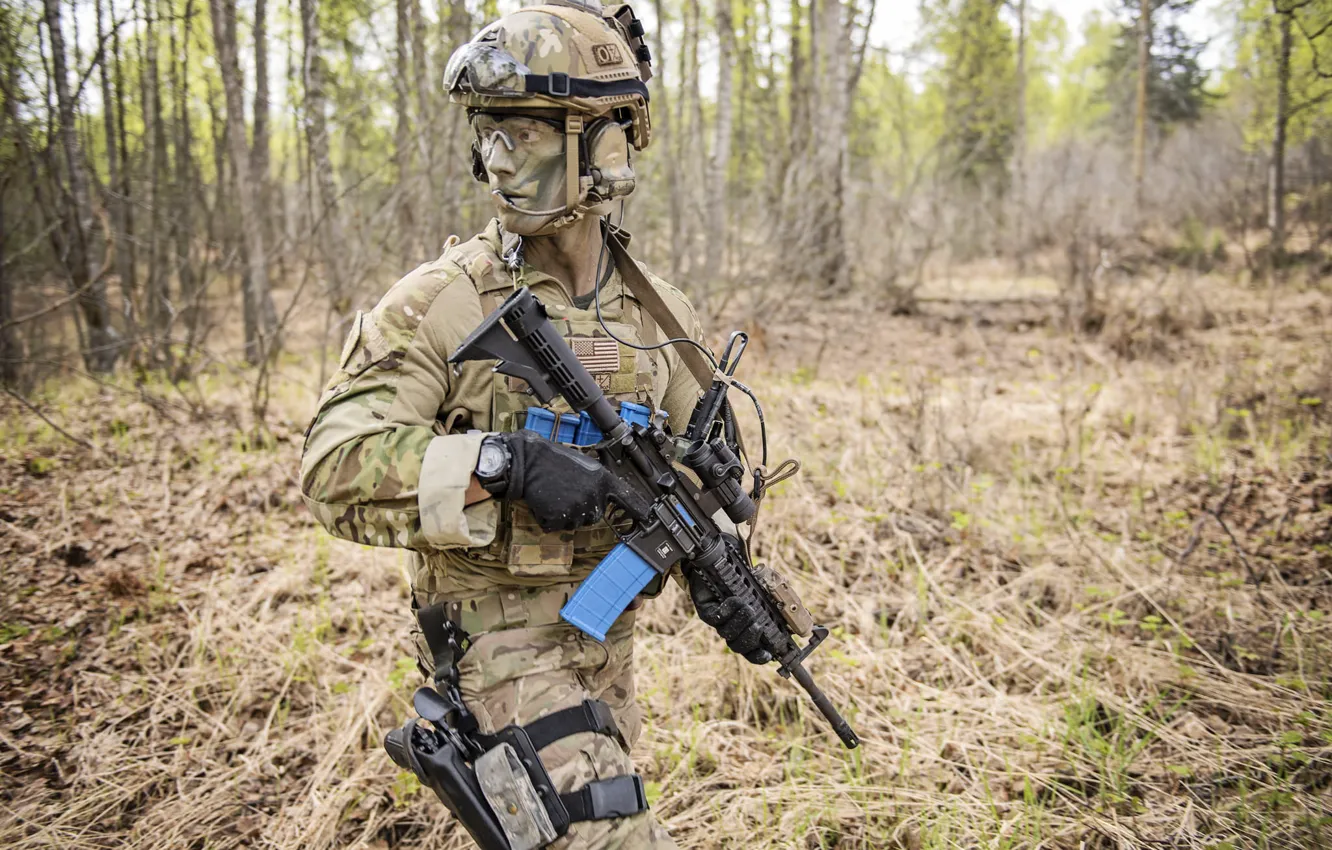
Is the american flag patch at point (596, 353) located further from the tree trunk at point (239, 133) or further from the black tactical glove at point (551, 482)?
the tree trunk at point (239, 133)

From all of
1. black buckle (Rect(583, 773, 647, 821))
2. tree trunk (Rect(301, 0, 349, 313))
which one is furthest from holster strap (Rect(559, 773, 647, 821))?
tree trunk (Rect(301, 0, 349, 313))

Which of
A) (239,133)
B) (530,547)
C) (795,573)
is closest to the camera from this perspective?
(530,547)

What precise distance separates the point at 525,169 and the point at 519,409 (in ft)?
1.89

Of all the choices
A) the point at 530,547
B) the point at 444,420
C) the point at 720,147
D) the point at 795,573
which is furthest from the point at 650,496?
the point at 720,147

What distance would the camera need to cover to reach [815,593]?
12.5 ft

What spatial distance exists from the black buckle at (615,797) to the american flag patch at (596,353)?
35.7 inches

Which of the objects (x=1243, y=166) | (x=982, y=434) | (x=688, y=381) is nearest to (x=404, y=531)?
(x=688, y=381)

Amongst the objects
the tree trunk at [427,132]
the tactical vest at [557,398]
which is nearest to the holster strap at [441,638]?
the tactical vest at [557,398]

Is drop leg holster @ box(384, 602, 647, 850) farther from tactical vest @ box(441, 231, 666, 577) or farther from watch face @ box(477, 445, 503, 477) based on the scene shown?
watch face @ box(477, 445, 503, 477)

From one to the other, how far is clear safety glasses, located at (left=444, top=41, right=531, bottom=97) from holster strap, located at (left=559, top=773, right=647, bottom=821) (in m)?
1.51

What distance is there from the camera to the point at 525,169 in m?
1.98

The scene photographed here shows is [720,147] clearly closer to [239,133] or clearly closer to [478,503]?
[239,133]

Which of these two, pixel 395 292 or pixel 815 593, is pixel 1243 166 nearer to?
pixel 815 593

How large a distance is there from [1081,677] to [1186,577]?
115 cm
